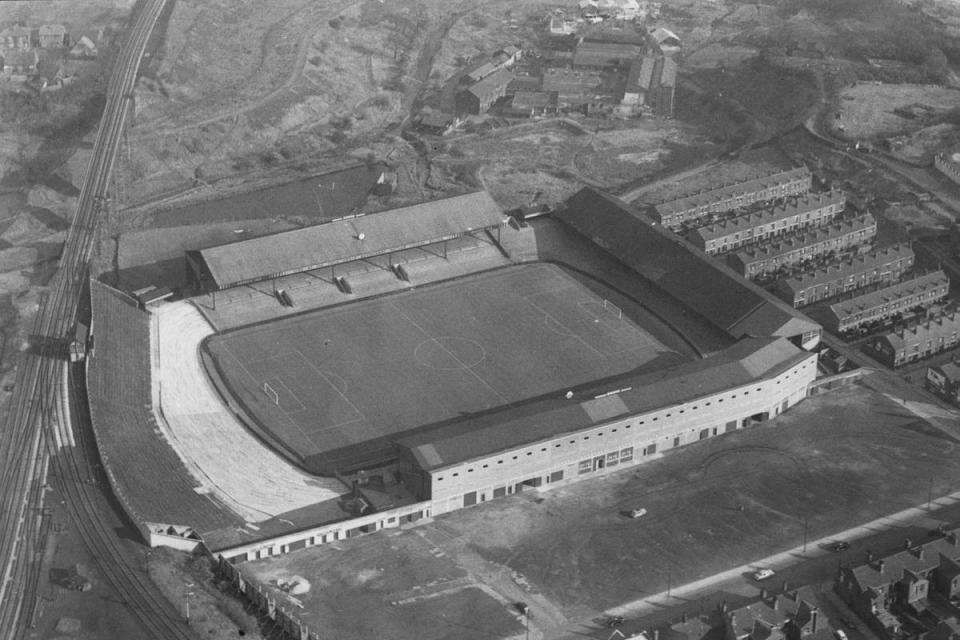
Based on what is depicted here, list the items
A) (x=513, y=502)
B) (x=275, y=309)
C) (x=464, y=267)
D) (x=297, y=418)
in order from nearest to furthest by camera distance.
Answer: (x=513, y=502) → (x=297, y=418) → (x=275, y=309) → (x=464, y=267)

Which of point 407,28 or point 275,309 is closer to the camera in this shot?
point 275,309

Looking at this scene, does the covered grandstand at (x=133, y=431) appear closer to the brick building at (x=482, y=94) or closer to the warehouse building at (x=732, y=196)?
the warehouse building at (x=732, y=196)

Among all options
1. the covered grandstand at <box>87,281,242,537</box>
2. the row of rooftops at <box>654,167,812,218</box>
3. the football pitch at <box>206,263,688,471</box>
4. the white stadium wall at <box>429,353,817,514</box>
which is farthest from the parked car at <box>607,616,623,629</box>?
the row of rooftops at <box>654,167,812,218</box>

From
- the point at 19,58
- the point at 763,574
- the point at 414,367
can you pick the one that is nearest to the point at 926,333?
the point at 763,574

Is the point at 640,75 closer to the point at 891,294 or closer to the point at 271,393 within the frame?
the point at 891,294

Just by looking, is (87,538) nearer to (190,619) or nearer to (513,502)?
(190,619)

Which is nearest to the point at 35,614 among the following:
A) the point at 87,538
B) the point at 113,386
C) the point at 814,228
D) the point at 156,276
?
the point at 87,538

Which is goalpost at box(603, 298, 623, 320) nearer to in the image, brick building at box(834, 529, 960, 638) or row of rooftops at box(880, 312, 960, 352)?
row of rooftops at box(880, 312, 960, 352)
